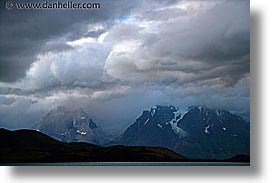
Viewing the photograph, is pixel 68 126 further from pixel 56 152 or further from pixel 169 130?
pixel 169 130

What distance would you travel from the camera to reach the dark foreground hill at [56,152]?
2.44 metres

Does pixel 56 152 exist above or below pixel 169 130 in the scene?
below

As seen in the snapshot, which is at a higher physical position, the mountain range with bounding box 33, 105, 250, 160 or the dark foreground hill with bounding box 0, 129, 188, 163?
the mountain range with bounding box 33, 105, 250, 160

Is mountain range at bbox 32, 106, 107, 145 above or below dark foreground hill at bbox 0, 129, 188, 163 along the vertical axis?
above

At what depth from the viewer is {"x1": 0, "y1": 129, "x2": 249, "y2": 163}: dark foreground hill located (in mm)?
2438

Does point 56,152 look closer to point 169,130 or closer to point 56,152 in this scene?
point 56,152

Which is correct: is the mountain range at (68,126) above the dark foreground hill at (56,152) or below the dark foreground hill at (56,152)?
above

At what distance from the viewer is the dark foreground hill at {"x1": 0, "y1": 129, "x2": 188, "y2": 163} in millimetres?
2438

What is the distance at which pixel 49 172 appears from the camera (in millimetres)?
2527

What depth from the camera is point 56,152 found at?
244 centimetres

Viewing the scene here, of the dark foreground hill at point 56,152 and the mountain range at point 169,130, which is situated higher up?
the mountain range at point 169,130

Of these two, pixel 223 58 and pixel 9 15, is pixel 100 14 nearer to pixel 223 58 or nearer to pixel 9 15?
pixel 9 15

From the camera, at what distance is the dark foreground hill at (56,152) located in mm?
2438

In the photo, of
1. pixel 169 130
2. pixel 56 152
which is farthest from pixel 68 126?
pixel 169 130
